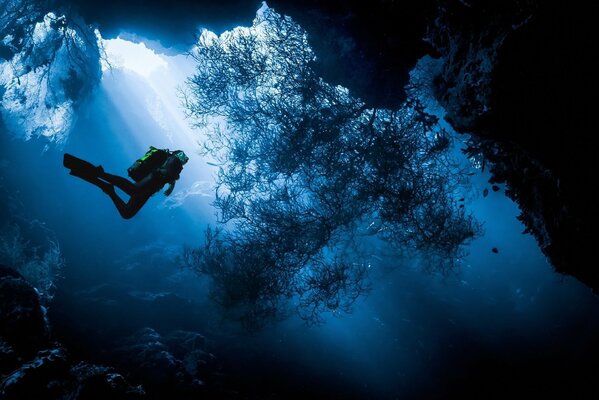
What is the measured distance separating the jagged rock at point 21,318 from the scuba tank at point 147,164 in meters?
6.89

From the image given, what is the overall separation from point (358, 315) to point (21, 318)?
22893 millimetres

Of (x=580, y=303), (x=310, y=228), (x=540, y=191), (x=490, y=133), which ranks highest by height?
(x=580, y=303)

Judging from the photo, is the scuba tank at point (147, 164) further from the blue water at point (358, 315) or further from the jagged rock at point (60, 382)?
the blue water at point (358, 315)

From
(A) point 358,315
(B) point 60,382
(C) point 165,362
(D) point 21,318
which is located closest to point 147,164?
(B) point 60,382

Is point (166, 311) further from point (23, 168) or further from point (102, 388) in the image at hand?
point (23, 168)

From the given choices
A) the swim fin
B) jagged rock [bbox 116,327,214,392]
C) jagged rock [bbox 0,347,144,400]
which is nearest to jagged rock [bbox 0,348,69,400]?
jagged rock [bbox 0,347,144,400]

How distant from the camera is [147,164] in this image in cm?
562

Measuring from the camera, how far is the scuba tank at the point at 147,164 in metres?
5.54

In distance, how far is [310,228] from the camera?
9906 millimetres

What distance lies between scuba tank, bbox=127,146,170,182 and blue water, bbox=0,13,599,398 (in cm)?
1308

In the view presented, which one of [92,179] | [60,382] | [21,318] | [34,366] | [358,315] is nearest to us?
[92,179]

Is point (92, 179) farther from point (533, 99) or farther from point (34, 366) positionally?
point (533, 99)

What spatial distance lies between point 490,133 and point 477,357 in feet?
66.3

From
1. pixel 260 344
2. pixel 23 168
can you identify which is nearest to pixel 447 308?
pixel 260 344
